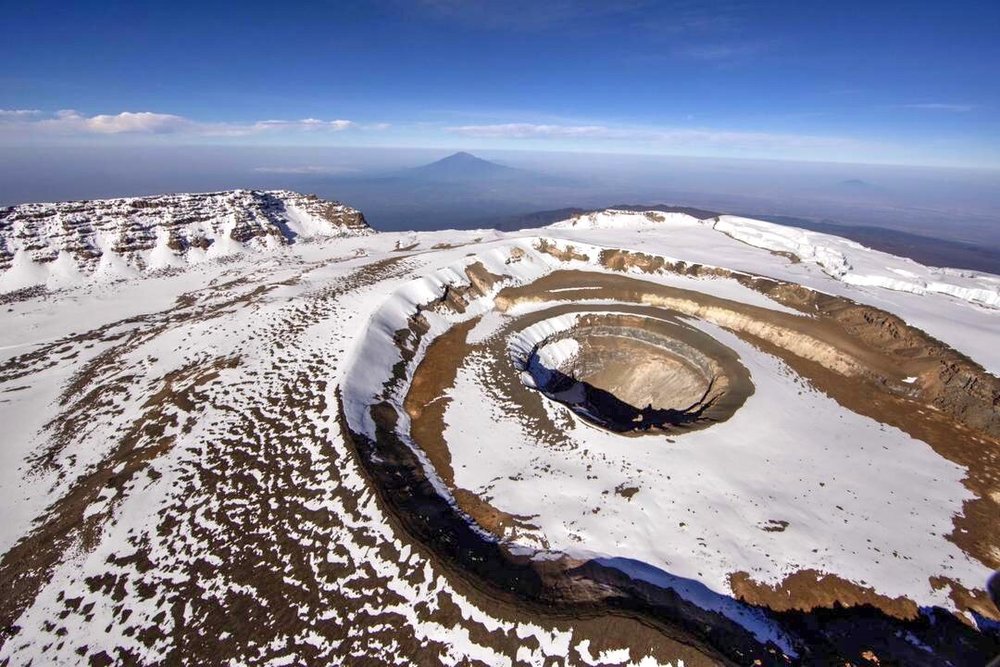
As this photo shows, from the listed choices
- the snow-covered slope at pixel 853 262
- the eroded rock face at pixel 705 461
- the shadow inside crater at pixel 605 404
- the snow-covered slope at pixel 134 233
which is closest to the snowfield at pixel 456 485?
the eroded rock face at pixel 705 461

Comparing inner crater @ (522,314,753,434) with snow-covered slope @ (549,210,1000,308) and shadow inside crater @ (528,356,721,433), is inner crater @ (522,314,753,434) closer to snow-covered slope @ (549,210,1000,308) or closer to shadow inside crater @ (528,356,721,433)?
shadow inside crater @ (528,356,721,433)

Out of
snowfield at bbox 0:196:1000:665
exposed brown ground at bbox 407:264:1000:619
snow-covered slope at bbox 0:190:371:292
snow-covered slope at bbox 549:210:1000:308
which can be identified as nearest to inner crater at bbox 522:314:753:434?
snowfield at bbox 0:196:1000:665

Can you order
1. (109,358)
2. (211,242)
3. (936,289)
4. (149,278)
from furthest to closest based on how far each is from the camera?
(211,242), (149,278), (936,289), (109,358)

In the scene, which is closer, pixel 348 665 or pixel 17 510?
pixel 348 665

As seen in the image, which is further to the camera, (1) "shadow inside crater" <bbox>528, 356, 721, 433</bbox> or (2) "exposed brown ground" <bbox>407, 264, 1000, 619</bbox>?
(1) "shadow inside crater" <bbox>528, 356, 721, 433</bbox>

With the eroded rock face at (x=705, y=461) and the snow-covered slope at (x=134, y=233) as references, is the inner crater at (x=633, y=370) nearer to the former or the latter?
the eroded rock face at (x=705, y=461)

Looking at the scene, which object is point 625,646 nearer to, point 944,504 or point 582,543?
point 582,543

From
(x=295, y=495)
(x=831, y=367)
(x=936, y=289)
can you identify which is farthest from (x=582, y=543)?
(x=936, y=289)
